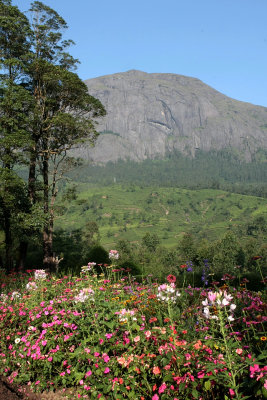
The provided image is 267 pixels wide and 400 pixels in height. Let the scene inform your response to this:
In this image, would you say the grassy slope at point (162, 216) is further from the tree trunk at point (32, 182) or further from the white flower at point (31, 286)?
the white flower at point (31, 286)

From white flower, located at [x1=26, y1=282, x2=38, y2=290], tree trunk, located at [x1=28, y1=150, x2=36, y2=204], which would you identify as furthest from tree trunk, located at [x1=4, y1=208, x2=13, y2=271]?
white flower, located at [x1=26, y1=282, x2=38, y2=290]

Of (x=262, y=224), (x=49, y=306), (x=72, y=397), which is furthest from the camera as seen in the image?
(x=262, y=224)

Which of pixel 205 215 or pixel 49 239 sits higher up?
pixel 49 239

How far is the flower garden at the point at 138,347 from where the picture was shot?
3.30 metres

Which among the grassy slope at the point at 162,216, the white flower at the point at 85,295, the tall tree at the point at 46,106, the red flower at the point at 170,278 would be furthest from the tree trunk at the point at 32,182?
the grassy slope at the point at 162,216

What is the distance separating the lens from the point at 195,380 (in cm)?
348

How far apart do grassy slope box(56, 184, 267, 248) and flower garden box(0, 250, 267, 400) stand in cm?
11934

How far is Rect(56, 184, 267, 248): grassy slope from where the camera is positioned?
142538mm

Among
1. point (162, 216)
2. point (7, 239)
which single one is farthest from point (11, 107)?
point (162, 216)

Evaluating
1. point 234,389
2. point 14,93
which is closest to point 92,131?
point 14,93

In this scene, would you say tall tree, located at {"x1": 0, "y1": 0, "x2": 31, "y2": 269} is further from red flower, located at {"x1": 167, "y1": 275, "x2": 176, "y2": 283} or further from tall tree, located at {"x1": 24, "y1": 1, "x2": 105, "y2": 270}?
red flower, located at {"x1": 167, "y1": 275, "x2": 176, "y2": 283}

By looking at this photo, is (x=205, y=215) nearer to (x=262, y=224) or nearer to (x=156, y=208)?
(x=156, y=208)

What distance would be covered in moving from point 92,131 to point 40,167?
395 cm

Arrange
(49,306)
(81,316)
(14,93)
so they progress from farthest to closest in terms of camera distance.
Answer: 1. (14,93)
2. (49,306)
3. (81,316)
